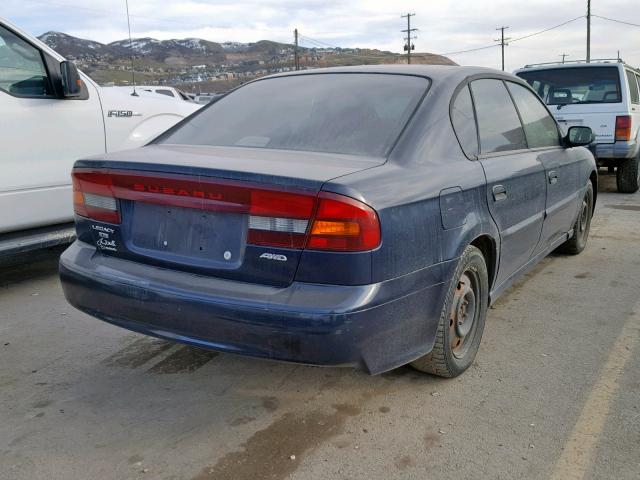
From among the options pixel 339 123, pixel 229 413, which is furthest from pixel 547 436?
pixel 339 123

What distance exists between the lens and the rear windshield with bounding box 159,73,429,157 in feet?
9.21

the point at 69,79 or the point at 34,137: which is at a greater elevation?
the point at 69,79

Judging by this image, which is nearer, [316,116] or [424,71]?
[316,116]

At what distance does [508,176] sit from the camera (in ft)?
10.9

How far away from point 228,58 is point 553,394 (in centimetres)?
16037

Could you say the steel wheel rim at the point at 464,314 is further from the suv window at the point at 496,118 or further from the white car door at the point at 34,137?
the white car door at the point at 34,137

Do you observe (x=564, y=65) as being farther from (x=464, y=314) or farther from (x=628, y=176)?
Answer: (x=464, y=314)

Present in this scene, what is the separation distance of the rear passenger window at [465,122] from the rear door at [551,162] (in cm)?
86

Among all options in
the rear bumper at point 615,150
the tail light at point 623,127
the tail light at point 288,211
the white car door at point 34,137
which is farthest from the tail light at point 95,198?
the tail light at point 623,127

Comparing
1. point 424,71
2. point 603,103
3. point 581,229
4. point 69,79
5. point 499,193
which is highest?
point 69,79

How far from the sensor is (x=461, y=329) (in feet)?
10.0

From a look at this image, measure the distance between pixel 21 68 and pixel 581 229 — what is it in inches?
191

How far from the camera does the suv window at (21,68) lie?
436 cm

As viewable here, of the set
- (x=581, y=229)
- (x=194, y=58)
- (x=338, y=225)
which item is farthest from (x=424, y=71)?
(x=194, y=58)
